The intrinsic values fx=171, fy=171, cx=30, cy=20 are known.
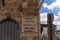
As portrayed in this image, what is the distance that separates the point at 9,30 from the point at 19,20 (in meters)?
0.57

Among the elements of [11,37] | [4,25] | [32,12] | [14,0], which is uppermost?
[14,0]

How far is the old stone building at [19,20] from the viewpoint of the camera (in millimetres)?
6738

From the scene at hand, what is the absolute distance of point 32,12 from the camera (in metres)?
6.87

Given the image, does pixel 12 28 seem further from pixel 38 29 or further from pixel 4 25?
pixel 38 29

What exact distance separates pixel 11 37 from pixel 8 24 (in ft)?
1.78

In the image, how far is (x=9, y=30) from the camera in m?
6.84

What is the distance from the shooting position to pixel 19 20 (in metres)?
6.77

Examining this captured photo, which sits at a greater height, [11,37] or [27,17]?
[27,17]

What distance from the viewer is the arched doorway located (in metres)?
6.80

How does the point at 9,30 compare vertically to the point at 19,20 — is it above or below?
below

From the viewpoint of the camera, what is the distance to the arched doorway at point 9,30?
268 inches

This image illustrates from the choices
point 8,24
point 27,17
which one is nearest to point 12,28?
point 8,24

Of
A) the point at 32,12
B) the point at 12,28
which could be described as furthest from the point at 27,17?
the point at 12,28

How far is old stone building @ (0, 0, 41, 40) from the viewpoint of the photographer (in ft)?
22.1
